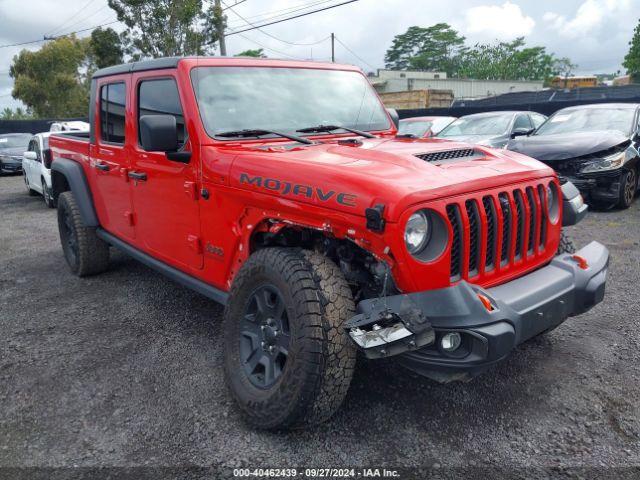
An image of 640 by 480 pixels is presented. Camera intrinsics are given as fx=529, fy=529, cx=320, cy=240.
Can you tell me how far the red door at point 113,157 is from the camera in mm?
4106

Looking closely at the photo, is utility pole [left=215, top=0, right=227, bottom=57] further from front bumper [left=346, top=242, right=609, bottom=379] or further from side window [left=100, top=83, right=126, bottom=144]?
front bumper [left=346, top=242, right=609, bottom=379]

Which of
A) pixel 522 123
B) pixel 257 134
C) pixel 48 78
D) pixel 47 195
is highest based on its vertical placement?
pixel 48 78

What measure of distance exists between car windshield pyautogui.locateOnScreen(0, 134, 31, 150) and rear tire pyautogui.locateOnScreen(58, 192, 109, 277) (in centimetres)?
1471

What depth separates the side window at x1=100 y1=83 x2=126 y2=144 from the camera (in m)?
4.14

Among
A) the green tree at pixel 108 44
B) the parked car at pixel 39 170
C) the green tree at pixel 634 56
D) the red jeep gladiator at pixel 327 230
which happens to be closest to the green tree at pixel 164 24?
the green tree at pixel 108 44

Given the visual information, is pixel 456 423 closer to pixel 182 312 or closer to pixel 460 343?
A: pixel 460 343

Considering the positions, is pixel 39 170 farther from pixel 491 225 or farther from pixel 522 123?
pixel 491 225

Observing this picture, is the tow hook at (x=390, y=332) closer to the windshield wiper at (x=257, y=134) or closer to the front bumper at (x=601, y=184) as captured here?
the windshield wiper at (x=257, y=134)

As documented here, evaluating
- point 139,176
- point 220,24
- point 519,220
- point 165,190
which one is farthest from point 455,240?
point 220,24

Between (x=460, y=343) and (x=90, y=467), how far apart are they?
1809mm

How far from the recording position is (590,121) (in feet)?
28.4

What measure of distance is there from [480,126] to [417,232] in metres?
8.62

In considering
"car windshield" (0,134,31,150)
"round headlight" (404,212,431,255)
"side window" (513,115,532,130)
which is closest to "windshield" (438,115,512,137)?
"side window" (513,115,532,130)

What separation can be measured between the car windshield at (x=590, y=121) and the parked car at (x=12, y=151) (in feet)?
52.4
